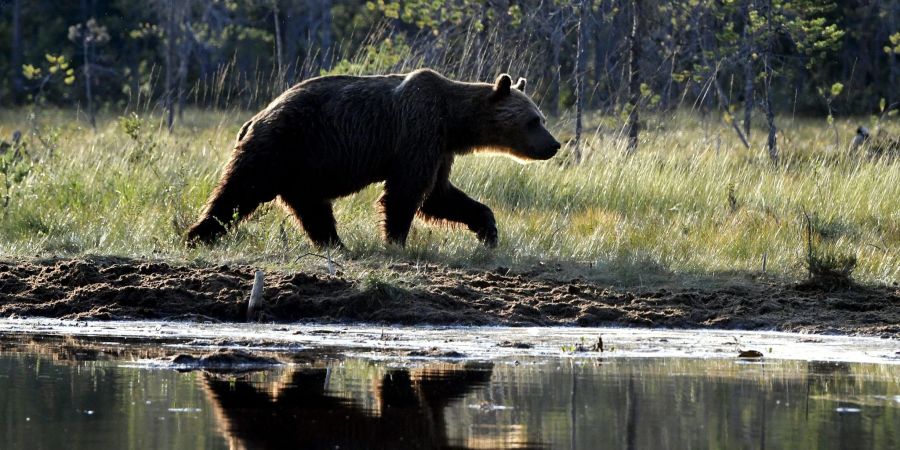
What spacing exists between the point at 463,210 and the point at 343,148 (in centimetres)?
130

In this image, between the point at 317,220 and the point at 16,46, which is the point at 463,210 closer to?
the point at 317,220

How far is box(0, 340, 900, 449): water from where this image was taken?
5516 mm

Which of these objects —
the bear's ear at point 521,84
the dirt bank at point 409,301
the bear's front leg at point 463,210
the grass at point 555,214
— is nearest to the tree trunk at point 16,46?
the grass at point 555,214

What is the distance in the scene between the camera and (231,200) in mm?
11164

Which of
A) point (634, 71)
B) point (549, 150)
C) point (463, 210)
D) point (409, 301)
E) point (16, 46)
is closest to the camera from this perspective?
point (409, 301)

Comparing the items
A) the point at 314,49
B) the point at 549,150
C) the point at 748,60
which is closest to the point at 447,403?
the point at 549,150

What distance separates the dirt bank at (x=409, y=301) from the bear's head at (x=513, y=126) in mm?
1944

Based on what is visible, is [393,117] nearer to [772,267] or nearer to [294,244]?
[294,244]

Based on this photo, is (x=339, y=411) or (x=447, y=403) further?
(x=447, y=403)

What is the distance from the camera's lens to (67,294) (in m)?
9.68

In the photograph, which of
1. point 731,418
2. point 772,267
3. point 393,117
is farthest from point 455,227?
point 731,418

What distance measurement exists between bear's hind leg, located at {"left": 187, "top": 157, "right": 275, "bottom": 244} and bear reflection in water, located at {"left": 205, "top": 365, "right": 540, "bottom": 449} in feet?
13.4

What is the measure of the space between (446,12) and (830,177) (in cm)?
743

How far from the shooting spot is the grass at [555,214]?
11.3 meters
